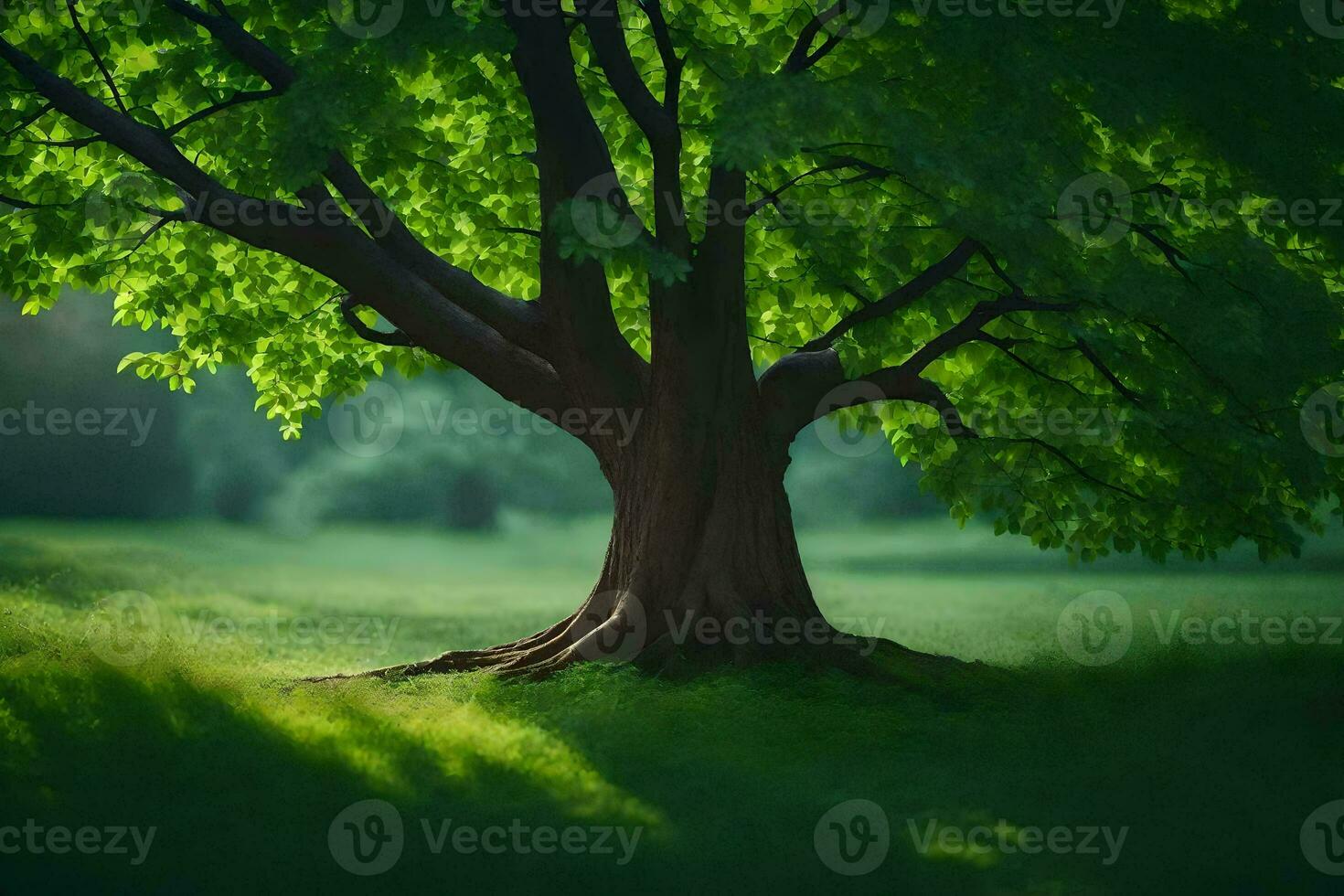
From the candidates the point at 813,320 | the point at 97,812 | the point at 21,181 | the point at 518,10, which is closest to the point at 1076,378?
the point at 813,320

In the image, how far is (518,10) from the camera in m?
12.8

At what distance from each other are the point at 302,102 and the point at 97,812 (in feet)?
19.3

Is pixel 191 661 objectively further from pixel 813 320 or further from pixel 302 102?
pixel 813 320

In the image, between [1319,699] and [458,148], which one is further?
[458,148]

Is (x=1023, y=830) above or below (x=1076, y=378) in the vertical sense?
below
